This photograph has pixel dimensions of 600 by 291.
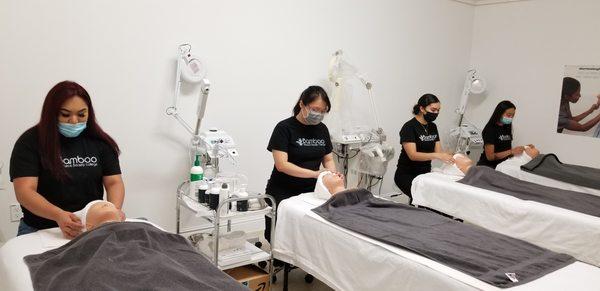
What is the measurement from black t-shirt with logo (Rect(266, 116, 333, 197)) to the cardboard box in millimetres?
521

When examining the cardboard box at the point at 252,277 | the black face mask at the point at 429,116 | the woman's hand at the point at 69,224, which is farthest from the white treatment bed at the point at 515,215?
the woman's hand at the point at 69,224

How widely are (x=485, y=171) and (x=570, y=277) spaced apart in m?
1.45

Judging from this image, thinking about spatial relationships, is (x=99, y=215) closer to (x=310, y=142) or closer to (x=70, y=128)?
(x=70, y=128)

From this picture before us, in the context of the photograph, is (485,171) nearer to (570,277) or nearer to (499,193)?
(499,193)

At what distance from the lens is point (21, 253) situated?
5.03 feet

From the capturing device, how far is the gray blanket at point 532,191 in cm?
258

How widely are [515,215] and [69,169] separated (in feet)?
8.11

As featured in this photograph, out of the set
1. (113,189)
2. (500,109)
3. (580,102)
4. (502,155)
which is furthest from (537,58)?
(113,189)

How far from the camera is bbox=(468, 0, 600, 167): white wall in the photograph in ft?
13.5

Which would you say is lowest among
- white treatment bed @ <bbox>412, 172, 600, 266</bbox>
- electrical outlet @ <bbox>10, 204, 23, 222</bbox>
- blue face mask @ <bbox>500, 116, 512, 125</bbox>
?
Answer: electrical outlet @ <bbox>10, 204, 23, 222</bbox>

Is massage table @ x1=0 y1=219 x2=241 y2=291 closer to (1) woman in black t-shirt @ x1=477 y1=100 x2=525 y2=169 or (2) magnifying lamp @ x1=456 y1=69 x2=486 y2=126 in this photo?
(1) woman in black t-shirt @ x1=477 y1=100 x2=525 y2=169

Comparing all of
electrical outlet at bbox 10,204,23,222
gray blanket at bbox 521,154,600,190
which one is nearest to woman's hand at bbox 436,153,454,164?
gray blanket at bbox 521,154,600,190

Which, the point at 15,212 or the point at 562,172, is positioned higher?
the point at 562,172

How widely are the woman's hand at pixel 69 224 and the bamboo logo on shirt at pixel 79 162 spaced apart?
234 millimetres
